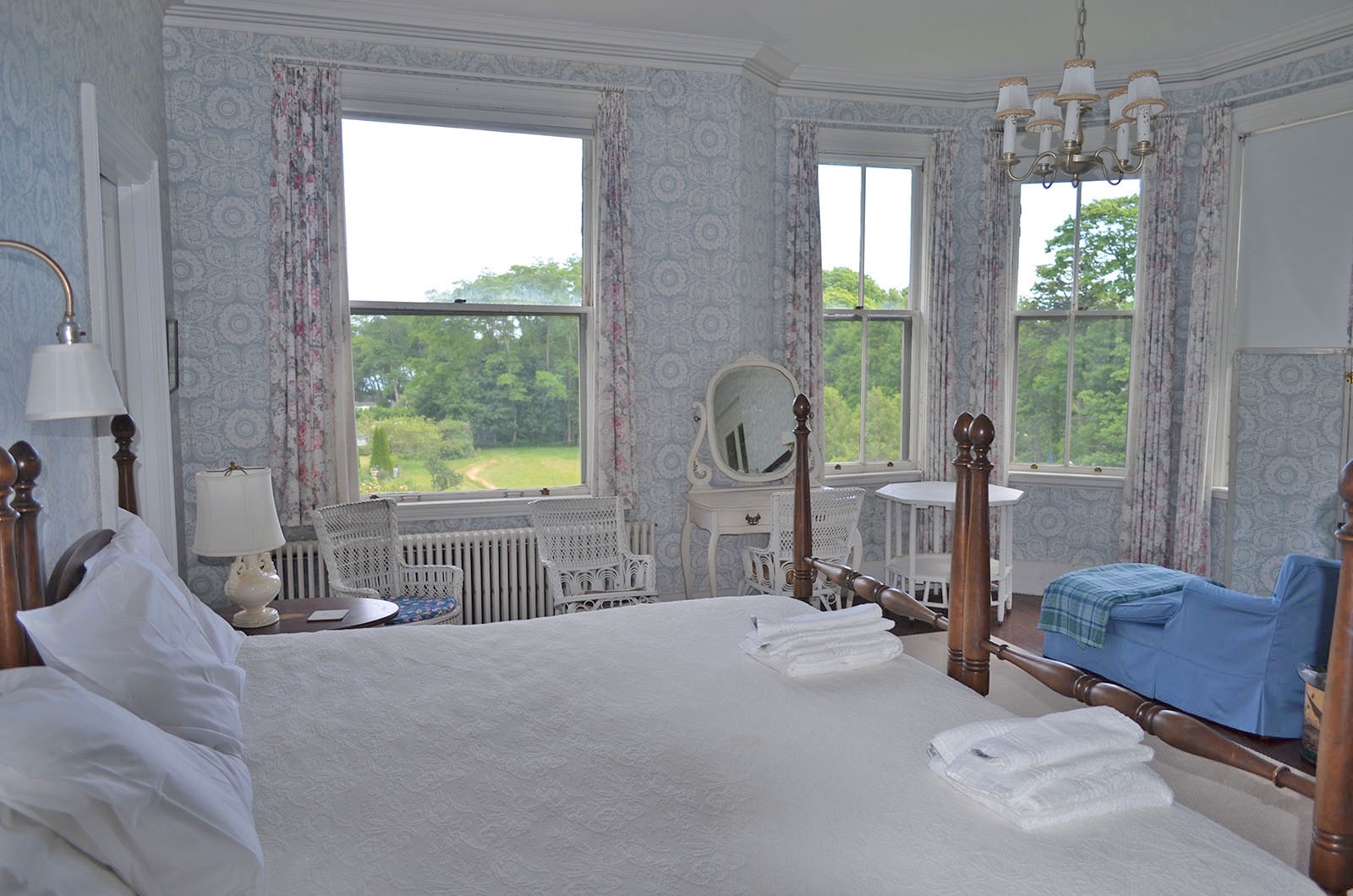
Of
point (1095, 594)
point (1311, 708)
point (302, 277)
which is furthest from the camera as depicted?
point (302, 277)

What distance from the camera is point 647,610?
2896 millimetres

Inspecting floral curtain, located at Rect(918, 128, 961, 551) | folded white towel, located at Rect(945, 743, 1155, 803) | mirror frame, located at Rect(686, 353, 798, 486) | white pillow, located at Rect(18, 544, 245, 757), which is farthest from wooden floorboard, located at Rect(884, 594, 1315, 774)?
white pillow, located at Rect(18, 544, 245, 757)

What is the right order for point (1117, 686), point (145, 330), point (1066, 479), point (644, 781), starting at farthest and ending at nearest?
point (1066, 479) < point (145, 330) < point (1117, 686) < point (644, 781)

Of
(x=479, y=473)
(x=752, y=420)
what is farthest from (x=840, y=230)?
(x=479, y=473)

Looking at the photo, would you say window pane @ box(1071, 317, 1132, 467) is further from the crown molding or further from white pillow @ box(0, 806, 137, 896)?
white pillow @ box(0, 806, 137, 896)

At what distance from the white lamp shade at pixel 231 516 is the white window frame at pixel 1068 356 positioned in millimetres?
4618

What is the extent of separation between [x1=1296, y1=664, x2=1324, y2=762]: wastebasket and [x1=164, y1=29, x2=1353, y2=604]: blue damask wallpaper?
256 centimetres

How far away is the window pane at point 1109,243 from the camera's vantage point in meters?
5.73

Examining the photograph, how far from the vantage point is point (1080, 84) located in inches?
131

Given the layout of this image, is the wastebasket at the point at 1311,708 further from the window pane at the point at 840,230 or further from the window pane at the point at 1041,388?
the window pane at the point at 840,230

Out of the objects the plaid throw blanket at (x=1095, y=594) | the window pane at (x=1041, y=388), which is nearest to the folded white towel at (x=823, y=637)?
the plaid throw blanket at (x=1095, y=594)

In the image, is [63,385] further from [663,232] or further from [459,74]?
[663,232]

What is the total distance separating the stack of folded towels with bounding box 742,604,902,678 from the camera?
89.0 inches

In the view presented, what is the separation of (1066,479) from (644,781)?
16.4ft
